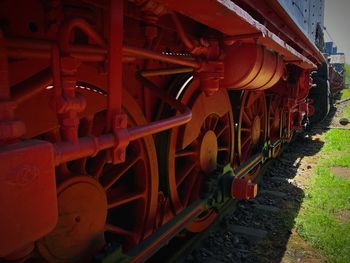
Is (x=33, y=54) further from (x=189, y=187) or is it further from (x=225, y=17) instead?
(x=189, y=187)

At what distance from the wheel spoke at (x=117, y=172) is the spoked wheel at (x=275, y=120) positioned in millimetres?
3423

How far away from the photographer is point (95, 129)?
1.95 metres

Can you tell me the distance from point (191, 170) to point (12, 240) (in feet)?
6.65

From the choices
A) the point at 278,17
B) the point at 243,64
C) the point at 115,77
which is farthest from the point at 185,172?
the point at 115,77

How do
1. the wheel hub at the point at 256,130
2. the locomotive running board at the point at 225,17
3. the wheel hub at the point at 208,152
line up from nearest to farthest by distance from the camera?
the locomotive running board at the point at 225,17, the wheel hub at the point at 208,152, the wheel hub at the point at 256,130

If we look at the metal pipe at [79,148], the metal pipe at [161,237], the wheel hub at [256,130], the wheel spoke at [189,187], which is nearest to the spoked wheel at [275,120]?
the wheel hub at [256,130]

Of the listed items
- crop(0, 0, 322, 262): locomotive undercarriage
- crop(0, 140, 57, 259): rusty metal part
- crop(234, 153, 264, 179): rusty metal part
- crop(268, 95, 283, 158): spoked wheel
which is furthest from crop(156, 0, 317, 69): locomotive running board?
crop(268, 95, 283, 158): spoked wheel

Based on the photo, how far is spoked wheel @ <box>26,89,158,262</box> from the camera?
5.06ft

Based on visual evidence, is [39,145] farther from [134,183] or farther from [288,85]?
[288,85]

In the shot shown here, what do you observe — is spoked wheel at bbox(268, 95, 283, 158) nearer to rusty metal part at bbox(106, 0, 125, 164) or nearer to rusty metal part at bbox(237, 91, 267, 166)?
rusty metal part at bbox(237, 91, 267, 166)

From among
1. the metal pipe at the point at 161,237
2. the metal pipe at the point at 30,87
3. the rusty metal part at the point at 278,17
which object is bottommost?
the metal pipe at the point at 161,237

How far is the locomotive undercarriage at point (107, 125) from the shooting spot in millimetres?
874

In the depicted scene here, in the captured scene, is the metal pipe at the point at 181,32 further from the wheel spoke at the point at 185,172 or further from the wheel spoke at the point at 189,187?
the wheel spoke at the point at 189,187

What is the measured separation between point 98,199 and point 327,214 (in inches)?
120
